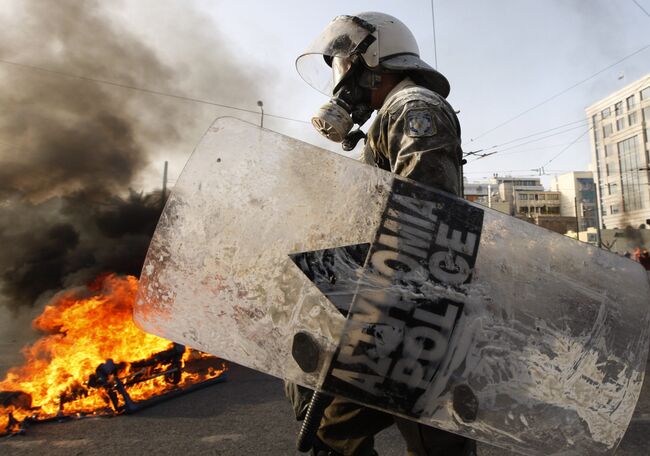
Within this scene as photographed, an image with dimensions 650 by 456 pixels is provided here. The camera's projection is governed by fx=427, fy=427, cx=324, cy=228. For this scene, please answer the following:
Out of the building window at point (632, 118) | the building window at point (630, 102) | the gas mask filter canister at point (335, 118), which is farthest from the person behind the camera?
the building window at point (630, 102)

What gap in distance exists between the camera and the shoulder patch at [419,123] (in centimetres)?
118

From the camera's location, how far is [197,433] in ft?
9.72

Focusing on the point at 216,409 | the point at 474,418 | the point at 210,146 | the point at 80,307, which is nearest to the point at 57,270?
the point at 80,307

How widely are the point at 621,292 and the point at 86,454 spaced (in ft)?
9.73

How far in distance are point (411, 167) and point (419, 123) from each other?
14 cm

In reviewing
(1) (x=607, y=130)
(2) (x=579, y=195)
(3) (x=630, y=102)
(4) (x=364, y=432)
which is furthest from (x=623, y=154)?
(4) (x=364, y=432)

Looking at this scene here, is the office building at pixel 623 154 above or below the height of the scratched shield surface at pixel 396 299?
above

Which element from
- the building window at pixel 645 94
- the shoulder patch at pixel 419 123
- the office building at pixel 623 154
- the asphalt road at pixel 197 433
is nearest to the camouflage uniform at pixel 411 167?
the shoulder patch at pixel 419 123

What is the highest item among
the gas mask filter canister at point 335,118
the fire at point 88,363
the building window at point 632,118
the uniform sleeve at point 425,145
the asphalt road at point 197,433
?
the building window at point 632,118

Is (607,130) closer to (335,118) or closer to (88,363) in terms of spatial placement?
(88,363)

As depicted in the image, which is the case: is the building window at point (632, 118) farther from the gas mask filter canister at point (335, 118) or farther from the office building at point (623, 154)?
the gas mask filter canister at point (335, 118)

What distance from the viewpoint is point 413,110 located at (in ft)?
3.98

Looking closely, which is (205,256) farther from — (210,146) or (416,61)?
(416,61)

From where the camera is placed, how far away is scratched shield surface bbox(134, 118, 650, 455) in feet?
3.39
